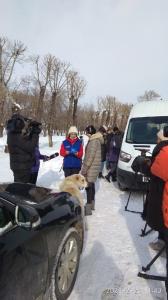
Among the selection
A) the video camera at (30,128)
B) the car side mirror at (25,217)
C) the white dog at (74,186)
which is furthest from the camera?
the video camera at (30,128)

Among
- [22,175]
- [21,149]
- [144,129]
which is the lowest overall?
[22,175]

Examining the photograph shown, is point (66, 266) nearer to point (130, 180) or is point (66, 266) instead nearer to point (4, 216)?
point (4, 216)

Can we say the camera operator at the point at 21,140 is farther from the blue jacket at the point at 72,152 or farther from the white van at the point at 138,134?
the white van at the point at 138,134

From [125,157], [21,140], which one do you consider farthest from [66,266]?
[125,157]

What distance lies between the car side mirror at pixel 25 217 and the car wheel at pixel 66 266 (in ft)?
2.14

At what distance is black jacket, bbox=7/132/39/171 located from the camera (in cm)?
630

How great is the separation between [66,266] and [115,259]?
54.7 inches

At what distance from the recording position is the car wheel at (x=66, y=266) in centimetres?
373

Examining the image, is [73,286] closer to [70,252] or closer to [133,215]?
[70,252]

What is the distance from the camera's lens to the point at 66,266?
13.3 ft

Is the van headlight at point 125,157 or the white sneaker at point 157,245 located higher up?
the van headlight at point 125,157

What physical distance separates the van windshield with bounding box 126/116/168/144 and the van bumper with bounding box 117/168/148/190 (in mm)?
1034

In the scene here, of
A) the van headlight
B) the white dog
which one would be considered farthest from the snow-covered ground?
the van headlight

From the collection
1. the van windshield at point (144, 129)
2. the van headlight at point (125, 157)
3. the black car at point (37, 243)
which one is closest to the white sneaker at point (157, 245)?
the black car at point (37, 243)
